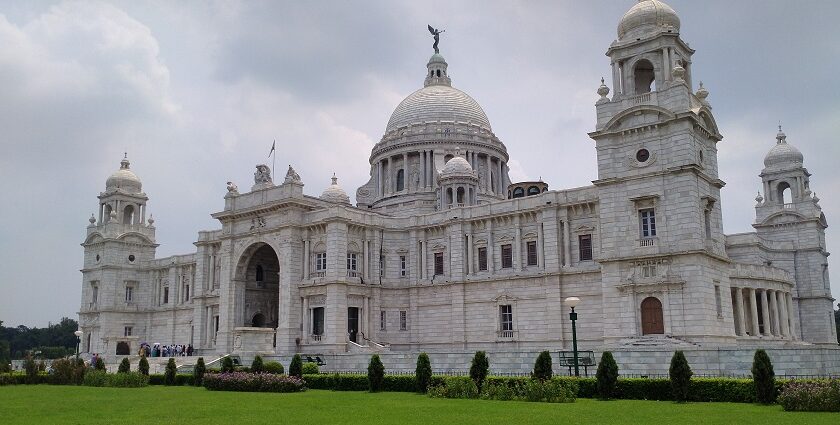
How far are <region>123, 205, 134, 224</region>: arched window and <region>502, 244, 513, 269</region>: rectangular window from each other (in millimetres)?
45088

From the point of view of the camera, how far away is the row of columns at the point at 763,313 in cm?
4544

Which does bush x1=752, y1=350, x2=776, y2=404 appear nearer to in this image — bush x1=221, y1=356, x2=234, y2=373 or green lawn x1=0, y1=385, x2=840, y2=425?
green lawn x1=0, y1=385, x2=840, y2=425

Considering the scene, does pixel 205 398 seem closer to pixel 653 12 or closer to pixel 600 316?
pixel 600 316

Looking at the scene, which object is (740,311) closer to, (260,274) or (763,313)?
(763,313)

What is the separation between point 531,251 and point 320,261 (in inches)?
602

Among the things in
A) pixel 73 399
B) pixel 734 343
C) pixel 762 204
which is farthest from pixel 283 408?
pixel 762 204

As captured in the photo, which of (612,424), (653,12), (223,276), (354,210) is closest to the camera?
(612,424)

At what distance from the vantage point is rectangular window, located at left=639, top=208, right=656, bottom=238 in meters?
40.8

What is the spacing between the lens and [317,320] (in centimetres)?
5369

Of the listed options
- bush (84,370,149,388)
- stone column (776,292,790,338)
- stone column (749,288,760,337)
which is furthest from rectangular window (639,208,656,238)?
bush (84,370,149,388)

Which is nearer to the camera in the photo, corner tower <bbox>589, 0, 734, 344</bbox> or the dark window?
corner tower <bbox>589, 0, 734, 344</bbox>

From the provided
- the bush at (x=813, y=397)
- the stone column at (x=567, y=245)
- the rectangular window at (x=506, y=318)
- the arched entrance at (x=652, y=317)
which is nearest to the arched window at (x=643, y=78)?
the stone column at (x=567, y=245)

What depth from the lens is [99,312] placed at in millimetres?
75125

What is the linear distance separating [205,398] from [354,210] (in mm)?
28410
